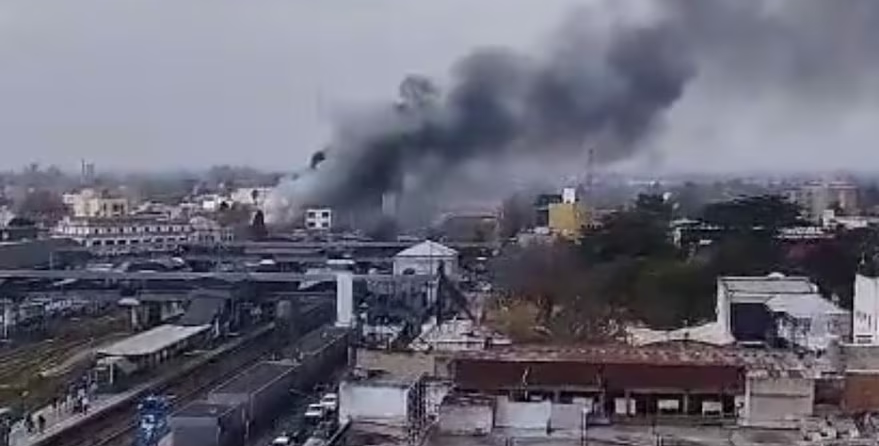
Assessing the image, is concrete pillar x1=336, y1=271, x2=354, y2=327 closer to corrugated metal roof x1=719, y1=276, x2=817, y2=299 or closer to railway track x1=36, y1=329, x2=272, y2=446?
railway track x1=36, y1=329, x2=272, y2=446

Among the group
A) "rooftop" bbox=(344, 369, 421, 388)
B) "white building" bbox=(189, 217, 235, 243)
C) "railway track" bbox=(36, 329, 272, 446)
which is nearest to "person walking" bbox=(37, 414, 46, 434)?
"railway track" bbox=(36, 329, 272, 446)

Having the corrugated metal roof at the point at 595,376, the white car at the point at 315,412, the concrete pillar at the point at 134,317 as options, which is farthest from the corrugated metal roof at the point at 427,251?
the corrugated metal roof at the point at 595,376

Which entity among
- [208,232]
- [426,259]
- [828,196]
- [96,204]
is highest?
[828,196]

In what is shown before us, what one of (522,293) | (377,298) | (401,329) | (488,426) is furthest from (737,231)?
(488,426)

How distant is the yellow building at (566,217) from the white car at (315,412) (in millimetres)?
6809

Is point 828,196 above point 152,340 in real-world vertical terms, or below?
above

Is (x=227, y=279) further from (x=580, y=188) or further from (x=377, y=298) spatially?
(x=580, y=188)

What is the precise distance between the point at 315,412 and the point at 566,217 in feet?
27.0

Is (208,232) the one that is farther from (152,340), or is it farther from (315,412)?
(315,412)

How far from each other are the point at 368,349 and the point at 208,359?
134 centimetres

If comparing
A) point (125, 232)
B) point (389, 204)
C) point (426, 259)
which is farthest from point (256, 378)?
point (125, 232)

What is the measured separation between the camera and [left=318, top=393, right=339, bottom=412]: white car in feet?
18.2

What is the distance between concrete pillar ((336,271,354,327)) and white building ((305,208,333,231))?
4.99 metres

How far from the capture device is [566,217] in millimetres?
13562
